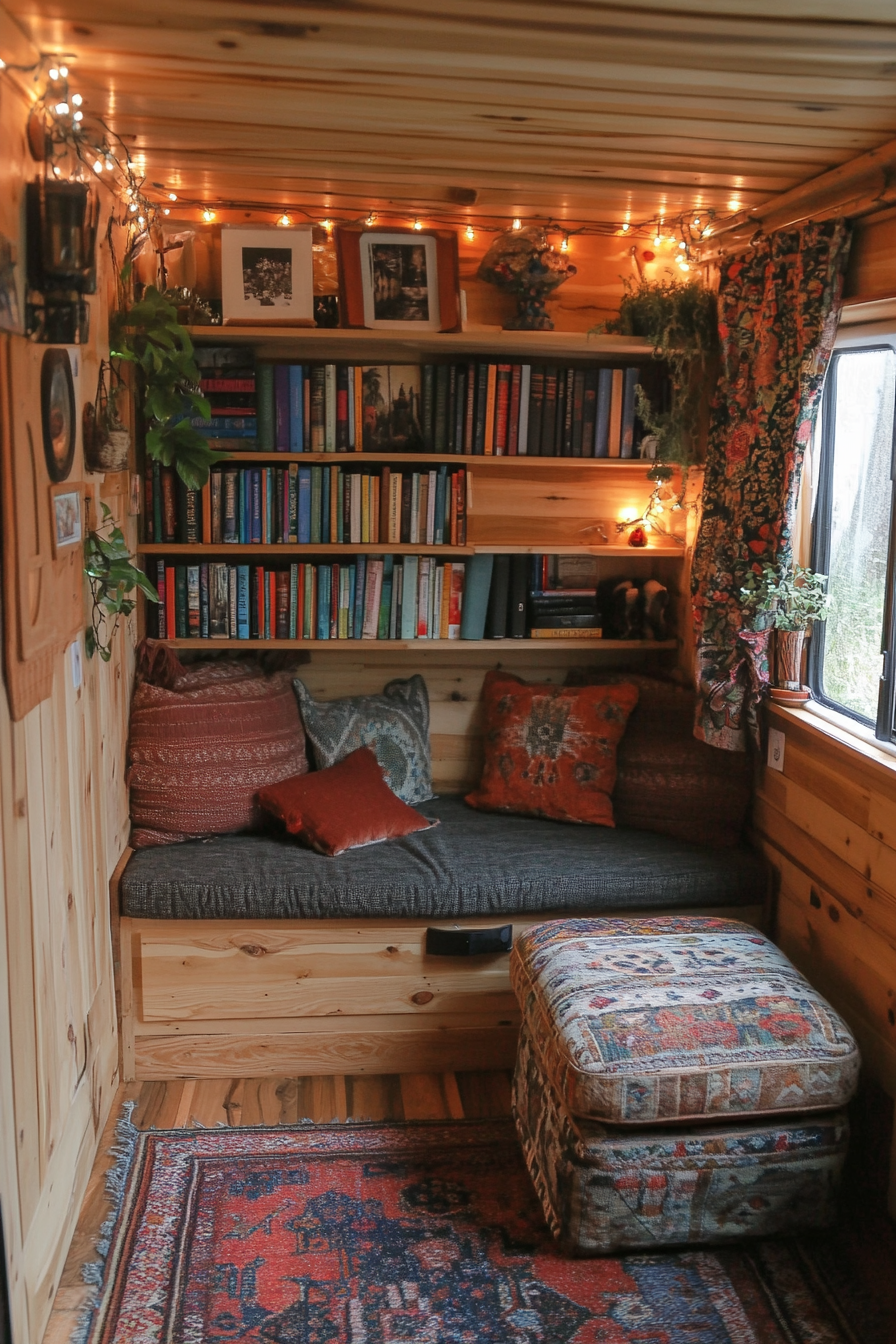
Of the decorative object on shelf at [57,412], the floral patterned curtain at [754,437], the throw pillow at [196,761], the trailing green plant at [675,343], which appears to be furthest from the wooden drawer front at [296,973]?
the trailing green plant at [675,343]

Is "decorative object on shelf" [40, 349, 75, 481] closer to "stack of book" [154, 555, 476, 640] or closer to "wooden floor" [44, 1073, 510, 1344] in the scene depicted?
"stack of book" [154, 555, 476, 640]

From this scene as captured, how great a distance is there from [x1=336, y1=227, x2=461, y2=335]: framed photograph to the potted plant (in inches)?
43.6

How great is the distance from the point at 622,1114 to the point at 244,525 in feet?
6.17

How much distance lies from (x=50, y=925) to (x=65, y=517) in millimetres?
763

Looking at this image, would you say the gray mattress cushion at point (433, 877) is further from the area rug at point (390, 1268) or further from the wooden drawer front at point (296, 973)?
the area rug at point (390, 1268)

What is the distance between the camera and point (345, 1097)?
2945mm

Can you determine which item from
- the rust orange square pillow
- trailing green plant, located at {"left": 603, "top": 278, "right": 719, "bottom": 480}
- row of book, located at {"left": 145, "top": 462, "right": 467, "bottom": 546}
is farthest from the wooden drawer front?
trailing green plant, located at {"left": 603, "top": 278, "right": 719, "bottom": 480}

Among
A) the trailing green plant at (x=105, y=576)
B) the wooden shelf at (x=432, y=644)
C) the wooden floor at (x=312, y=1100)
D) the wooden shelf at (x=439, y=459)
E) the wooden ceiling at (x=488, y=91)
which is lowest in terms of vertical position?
the wooden floor at (x=312, y=1100)

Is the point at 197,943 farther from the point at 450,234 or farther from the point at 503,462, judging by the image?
the point at 450,234

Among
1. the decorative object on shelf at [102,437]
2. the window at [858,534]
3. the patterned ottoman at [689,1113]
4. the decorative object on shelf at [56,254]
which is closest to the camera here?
the decorative object on shelf at [56,254]

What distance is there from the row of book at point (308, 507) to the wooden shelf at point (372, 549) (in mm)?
25

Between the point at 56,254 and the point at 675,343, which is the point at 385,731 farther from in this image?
the point at 56,254

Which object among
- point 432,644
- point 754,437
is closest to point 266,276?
point 432,644

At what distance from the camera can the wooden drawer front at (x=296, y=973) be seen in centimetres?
295
